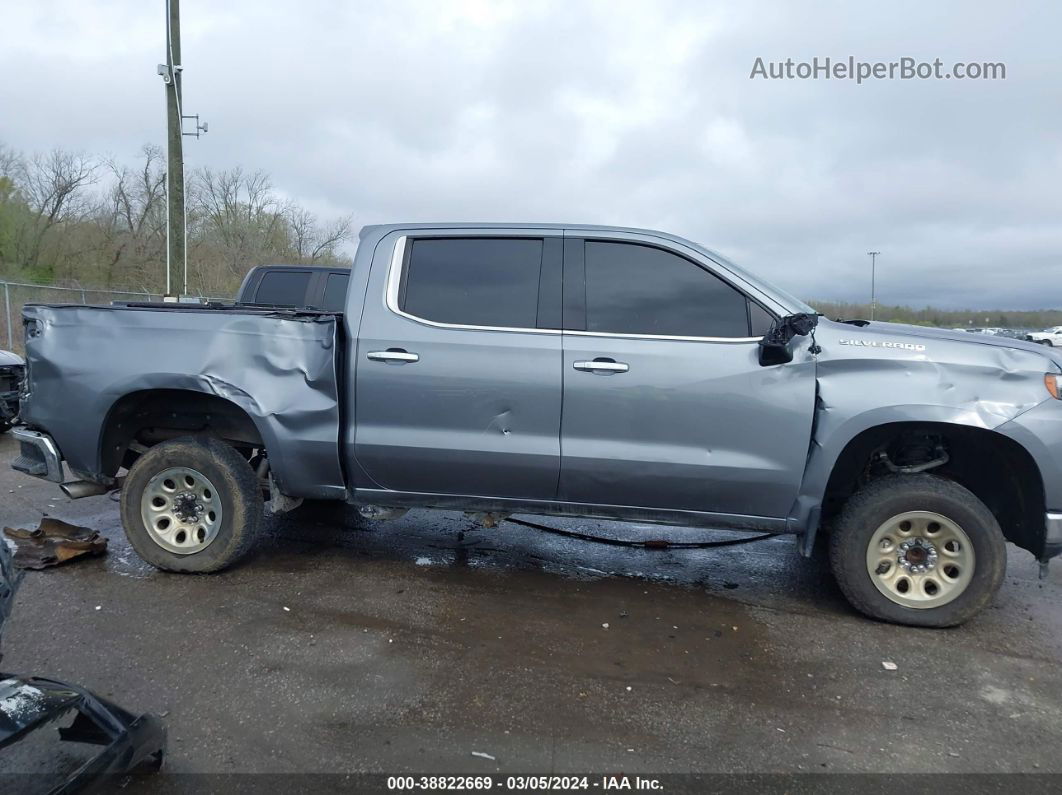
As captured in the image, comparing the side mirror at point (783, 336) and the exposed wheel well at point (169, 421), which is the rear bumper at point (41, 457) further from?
the side mirror at point (783, 336)

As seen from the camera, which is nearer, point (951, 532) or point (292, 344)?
point (951, 532)

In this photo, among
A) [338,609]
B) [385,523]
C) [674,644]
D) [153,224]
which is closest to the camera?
[674,644]

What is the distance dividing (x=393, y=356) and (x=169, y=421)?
1630 mm

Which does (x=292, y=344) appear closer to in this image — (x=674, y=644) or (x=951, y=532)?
(x=674, y=644)

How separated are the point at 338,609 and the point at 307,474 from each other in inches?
31.2

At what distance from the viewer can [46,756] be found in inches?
84.3

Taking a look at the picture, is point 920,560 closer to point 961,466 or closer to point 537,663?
point 961,466

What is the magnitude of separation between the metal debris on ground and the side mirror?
4282 millimetres

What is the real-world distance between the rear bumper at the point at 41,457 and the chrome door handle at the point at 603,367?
10.5 feet

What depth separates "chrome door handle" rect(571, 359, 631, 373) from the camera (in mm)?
3887

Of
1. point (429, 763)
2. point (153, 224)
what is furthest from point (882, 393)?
point (153, 224)

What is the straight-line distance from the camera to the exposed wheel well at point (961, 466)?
3.79 m

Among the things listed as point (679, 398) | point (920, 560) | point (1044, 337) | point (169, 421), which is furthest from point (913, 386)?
point (1044, 337)

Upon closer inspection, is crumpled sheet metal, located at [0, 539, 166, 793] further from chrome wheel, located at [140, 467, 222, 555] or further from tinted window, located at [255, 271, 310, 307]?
tinted window, located at [255, 271, 310, 307]
